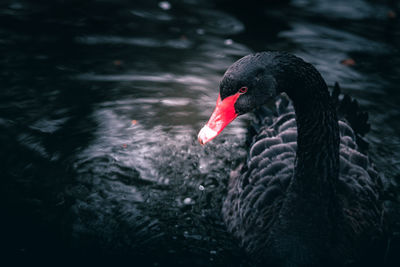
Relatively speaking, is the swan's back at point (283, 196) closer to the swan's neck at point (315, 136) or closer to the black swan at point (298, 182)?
the black swan at point (298, 182)

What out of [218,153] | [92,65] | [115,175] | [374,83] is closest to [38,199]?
[115,175]

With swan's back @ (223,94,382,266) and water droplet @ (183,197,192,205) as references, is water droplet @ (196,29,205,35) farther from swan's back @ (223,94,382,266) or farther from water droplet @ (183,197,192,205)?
water droplet @ (183,197,192,205)

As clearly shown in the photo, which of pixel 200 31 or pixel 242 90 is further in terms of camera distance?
pixel 200 31

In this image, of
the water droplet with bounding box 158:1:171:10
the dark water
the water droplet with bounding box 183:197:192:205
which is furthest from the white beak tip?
the water droplet with bounding box 158:1:171:10

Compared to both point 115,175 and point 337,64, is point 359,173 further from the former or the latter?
point 337,64

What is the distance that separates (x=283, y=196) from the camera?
129 inches

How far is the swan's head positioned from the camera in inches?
99.6

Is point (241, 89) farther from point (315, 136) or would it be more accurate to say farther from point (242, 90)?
point (315, 136)

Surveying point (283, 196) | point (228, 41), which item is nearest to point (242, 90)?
point (283, 196)

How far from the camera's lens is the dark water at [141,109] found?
347cm

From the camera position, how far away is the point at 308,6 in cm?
781

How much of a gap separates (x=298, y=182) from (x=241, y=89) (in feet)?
2.76

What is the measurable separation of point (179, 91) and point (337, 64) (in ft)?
7.36

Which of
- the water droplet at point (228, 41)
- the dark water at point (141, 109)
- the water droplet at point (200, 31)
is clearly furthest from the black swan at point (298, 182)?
the water droplet at point (200, 31)
